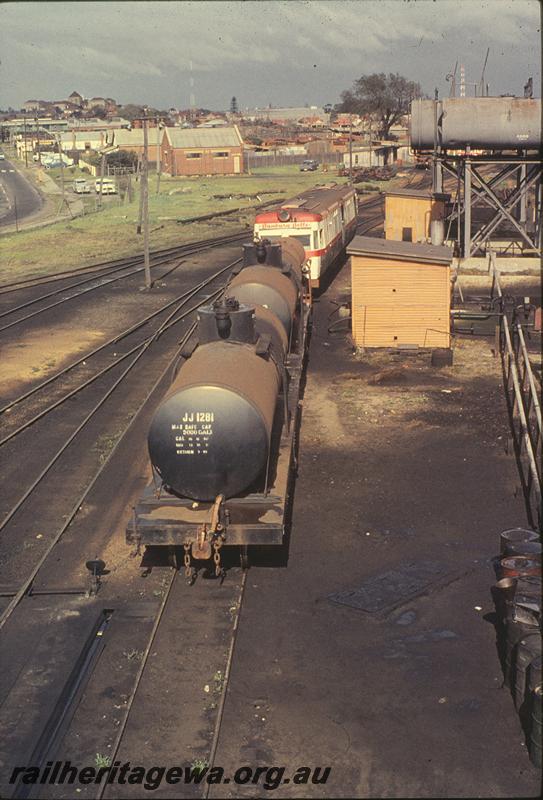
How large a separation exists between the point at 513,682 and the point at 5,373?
2146 centimetres

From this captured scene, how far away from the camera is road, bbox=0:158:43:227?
89.1m

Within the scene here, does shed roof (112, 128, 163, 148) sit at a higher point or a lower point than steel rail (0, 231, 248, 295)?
Answer: higher

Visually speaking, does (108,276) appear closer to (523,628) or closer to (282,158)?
(523,628)

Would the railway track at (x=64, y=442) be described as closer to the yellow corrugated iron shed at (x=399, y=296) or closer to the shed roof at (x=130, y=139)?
the yellow corrugated iron shed at (x=399, y=296)

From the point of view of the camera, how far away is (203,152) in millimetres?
124812

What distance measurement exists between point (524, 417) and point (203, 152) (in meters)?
111

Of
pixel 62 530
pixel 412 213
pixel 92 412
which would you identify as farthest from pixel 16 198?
pixel 62 530

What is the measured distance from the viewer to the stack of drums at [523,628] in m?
10.8

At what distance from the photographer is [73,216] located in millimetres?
81000

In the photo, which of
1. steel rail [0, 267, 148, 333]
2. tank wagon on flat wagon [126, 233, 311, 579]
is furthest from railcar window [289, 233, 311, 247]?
tank wagon on flat wagon [126, 233, 311, 579]

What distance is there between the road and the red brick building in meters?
20.1

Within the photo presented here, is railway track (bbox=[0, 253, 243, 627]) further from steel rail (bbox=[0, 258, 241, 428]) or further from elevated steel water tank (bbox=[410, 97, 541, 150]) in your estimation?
elevated steel water tank (bbox=[410, 97, 541, 150])

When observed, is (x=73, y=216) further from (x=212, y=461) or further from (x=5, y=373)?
(x=212, y=461)

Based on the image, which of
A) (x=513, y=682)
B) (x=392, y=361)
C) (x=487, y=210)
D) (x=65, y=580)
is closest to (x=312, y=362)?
(x=392, y=361)
